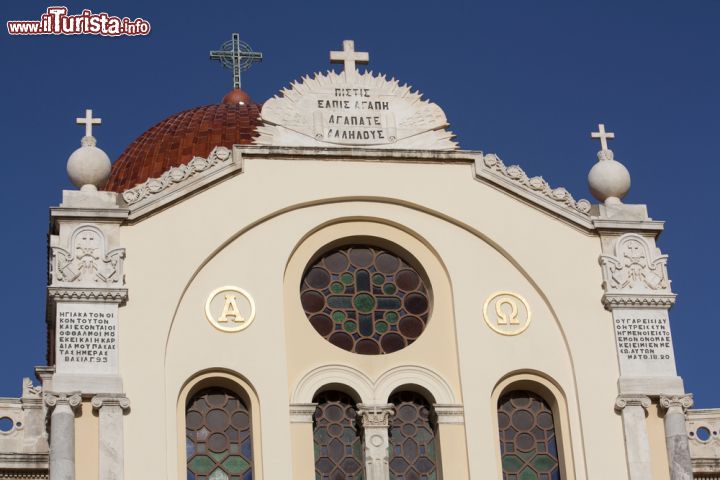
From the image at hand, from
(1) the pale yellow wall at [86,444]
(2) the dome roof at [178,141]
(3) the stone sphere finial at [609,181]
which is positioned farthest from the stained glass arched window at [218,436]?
(2) the dome roof at [178,141]

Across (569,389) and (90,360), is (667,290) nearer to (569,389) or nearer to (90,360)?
(569,389)

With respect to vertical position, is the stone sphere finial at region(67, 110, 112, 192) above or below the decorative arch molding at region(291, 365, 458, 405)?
above

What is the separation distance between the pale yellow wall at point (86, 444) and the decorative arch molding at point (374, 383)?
9.91 ft

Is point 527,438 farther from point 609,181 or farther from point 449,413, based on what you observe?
point 609,181

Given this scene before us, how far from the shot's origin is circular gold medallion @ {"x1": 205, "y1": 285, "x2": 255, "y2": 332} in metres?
28.9

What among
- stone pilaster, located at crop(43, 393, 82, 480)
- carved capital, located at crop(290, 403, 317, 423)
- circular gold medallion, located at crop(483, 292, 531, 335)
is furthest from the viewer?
circular gold medallion, located at crop(483, 292, 531, 335)

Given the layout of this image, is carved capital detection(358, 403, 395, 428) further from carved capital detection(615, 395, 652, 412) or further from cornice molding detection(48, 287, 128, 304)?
cornice molding detection(48, 287, 128, 304)

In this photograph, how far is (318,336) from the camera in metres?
29.3

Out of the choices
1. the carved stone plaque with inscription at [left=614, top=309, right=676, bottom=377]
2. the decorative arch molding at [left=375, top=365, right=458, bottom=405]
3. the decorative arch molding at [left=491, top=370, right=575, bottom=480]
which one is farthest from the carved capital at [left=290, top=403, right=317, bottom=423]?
the carved stone plaque with inscription at [left=614, top=309, right=676, bottom=377]

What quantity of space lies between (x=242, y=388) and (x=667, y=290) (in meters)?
6.94

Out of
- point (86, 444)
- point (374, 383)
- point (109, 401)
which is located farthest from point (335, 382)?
point (86, 444)

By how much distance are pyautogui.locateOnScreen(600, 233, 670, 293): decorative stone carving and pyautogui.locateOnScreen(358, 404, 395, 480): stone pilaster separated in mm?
4217

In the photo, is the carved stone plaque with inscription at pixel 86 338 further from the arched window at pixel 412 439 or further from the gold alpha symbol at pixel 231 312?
the arched window at pixel 412 439

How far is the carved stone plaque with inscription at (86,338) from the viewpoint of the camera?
2795 centimetres
